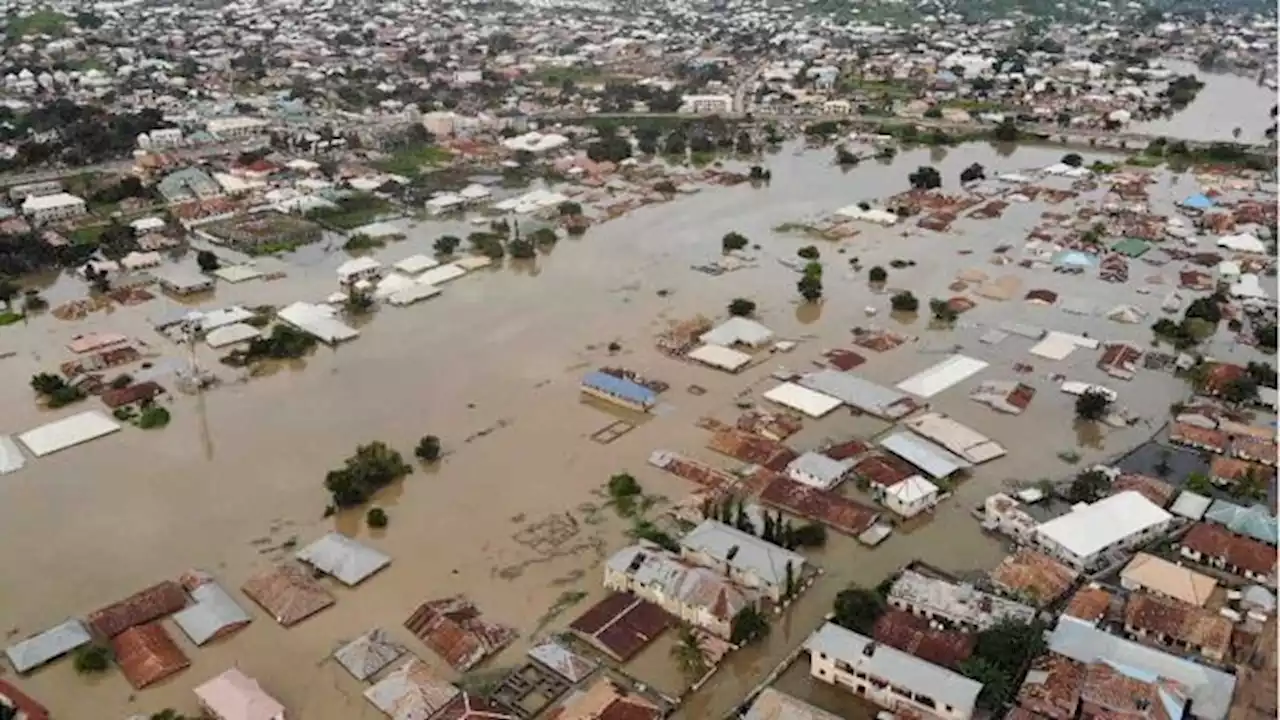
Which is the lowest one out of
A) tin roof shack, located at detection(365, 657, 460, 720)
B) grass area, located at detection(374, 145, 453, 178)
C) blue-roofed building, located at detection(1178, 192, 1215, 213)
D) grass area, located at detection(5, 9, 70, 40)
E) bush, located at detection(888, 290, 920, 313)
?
blue-roofed building, located at detection(1178, 192, 1215, 213)

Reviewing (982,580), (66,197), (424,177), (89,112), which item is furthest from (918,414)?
(89,112)

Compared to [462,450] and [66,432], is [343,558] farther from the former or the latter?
[66,432]

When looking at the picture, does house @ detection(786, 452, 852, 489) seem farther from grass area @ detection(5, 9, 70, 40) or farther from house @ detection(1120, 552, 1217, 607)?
grass area @ detection(5, 9, 70, 40)

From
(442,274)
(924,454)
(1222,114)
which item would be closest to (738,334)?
(924,454)

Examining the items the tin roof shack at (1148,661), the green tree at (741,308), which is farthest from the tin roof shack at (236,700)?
the green tree at (741,308)

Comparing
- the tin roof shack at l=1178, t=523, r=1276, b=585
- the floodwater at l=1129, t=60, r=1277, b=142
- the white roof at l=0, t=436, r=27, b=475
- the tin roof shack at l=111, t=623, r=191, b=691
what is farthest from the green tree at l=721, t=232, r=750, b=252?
the floodwater at l=1129, t=60, r=1277, b=142

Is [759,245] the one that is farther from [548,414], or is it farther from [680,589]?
[680,589]
